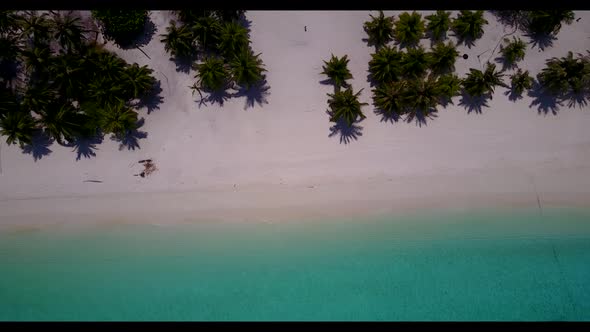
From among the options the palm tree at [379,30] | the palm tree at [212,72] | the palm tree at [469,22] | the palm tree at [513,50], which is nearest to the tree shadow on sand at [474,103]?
the palm tree at [513,50]

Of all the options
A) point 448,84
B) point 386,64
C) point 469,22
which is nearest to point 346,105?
point 386,64

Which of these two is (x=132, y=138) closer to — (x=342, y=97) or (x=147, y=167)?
(x=147, y=167)

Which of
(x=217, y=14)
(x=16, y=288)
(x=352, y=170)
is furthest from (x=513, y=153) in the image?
(x=16, y=288)

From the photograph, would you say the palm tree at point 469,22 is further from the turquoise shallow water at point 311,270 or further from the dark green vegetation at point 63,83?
the dark green vegetation at point 63,83

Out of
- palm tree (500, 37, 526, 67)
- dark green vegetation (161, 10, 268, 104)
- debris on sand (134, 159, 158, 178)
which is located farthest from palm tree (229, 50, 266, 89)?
palm tree (500, 37, 526, 67)

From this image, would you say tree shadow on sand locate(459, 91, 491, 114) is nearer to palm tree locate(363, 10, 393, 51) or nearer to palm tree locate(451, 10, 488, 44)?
palm tree locate(451, 10, 488, 44)
